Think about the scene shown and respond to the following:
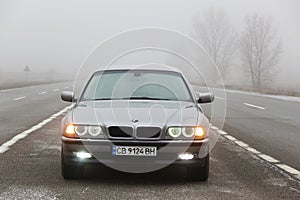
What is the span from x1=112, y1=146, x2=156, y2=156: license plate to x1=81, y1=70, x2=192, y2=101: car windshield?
129 cm

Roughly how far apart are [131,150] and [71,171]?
2.84 feet

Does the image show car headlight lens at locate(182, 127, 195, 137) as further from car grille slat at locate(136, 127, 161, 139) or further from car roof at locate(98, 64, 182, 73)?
car roof at locate(98, 64, 182, 73)

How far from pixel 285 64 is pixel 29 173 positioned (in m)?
107

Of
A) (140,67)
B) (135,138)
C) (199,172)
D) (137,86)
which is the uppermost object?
(140,67)

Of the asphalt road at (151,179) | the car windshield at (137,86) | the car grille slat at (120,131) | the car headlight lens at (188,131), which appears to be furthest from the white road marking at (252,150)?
the car grille slat at (120,131)

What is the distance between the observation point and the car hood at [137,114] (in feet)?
17.1

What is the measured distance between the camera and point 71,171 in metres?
5.44

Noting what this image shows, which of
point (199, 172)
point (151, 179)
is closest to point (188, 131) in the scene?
point (199, 172)

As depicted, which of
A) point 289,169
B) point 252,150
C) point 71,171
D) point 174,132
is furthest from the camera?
point 252,150

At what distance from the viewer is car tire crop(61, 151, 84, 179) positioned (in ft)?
17.7

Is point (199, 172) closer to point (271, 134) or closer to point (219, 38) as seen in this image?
point (271, 134)

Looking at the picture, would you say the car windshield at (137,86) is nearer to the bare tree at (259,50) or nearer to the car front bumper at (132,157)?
the car front bumper at (132,157)

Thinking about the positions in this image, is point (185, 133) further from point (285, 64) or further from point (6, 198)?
point (285, 64)

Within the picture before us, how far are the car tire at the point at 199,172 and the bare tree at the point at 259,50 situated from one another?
60725 mm
